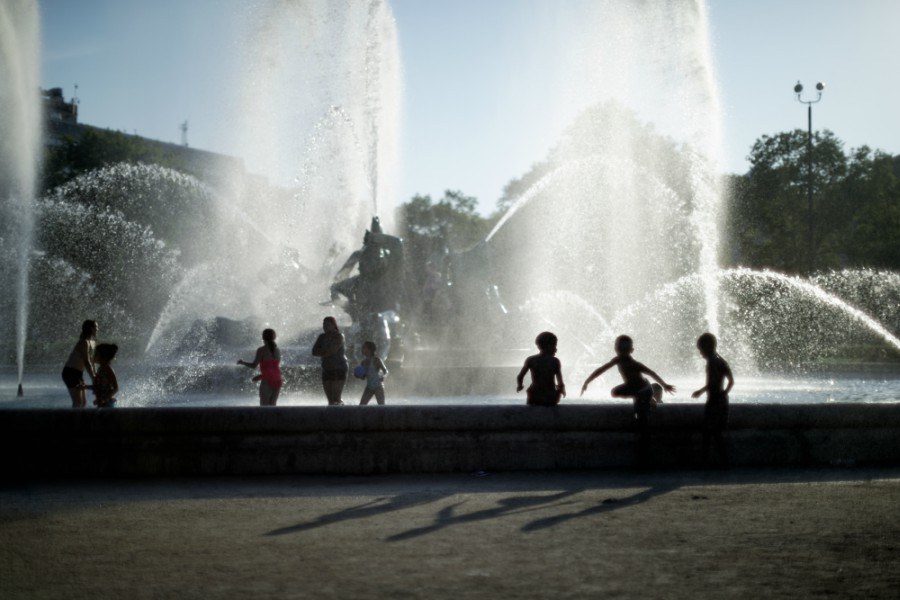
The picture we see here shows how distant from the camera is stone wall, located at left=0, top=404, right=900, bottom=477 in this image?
31.4ft

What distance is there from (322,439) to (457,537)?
3.46 metres

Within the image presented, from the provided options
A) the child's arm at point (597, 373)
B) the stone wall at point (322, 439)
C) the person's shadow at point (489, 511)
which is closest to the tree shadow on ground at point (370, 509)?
the person's shadow at point (489, 511)

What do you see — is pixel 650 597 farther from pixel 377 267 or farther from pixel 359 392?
pixel 377 267

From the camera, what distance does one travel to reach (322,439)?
9.76 m

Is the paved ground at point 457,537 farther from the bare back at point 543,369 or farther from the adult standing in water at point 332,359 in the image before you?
the adult standing in water at point 332,359

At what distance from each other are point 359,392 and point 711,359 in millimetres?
10005

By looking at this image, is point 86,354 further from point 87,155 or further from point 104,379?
point 87,155

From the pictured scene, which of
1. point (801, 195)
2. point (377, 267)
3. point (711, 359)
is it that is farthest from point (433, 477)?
point (801, 195)

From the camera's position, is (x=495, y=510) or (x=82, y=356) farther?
(x=82, y=356)

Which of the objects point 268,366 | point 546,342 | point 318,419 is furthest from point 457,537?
point 268,366

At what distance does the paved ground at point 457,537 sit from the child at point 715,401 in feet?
1.45

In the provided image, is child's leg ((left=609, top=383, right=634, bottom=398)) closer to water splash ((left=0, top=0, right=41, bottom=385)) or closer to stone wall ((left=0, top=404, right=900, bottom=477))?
stone wall ((left=0, top=404, right=900, bottom=477))

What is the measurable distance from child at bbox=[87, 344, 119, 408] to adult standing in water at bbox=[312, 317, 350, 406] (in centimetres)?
225

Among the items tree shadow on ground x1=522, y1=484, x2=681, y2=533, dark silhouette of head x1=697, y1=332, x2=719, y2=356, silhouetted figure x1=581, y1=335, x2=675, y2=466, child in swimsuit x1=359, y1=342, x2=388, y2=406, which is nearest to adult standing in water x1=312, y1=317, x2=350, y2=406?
child in swimsuit x1=359, y1=342, x2=388, y2=406
